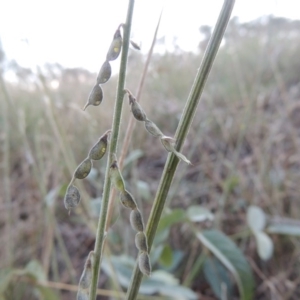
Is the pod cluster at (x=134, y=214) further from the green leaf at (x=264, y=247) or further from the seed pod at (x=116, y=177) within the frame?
the green leaf at (x=264, y=247)

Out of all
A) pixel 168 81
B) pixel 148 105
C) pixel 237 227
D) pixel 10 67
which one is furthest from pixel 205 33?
pixel 237 227

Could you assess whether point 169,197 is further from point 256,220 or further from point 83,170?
point 83,170

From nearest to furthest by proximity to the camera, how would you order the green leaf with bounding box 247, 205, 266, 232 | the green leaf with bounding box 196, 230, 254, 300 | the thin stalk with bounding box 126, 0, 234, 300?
the thin stalk with bounding box 126, 0, 234, 300, the green leaf with bounding box 196, 230, 254, 300, the green leaf with bounding box 247, 205, 266, 232

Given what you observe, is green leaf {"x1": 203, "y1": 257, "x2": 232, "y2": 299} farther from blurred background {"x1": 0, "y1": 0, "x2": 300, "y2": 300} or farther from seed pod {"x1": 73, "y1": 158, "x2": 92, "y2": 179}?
seed pod {"x1": 73, "y1": 158, "x2": 92, "y2": 179}

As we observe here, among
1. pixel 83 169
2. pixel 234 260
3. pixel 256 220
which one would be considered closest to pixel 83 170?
pixel 83 169

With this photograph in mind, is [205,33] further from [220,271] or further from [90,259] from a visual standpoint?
[90,259]

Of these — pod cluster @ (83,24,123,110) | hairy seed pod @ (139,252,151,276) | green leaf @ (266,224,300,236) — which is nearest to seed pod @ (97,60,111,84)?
pod cluster @ (83,24,123,110)
